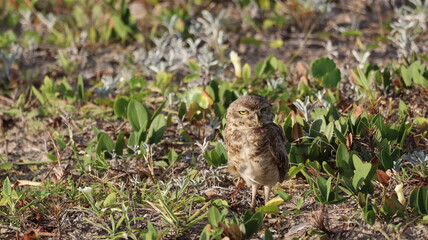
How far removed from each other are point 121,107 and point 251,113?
1755 millimetres

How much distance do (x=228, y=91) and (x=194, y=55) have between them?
126 centimetres

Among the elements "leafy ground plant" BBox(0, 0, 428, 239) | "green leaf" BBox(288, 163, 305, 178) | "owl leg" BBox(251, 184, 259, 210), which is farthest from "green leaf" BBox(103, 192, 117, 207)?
"green leaf" BBox(288, 163, 305, 178)

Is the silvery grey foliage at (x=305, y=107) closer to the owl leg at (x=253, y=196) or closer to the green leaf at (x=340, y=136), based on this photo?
the green leaf at (x=340, y=136)

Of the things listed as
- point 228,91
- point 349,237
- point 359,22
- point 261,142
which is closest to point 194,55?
point 228,91

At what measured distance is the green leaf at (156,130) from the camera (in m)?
5.45

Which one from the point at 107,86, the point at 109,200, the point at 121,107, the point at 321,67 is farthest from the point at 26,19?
the point at 109,200

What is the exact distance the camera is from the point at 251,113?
14.9ft

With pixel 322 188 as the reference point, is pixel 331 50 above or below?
Answer: below

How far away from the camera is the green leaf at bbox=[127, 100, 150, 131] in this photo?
5.57m

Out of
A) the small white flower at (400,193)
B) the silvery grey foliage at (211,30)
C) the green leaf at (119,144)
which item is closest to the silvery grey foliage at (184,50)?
the silvery grey foliage at (211,30)

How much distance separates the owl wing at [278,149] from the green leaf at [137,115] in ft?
4.47

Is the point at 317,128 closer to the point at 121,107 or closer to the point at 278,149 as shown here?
the point at 278,149

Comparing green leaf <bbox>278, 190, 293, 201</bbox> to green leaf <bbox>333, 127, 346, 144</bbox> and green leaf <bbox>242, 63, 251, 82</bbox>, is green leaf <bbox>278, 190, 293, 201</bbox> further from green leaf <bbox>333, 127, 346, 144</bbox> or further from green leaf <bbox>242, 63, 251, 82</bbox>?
green leaf <bbox>242, 63, 251, 82</bbox>

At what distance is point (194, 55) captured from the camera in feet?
23.3
